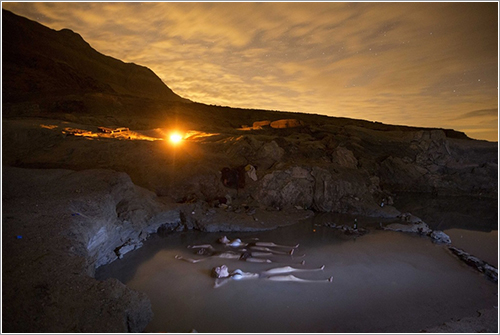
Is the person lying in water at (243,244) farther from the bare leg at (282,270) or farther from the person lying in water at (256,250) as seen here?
the bare leg at (282,270)

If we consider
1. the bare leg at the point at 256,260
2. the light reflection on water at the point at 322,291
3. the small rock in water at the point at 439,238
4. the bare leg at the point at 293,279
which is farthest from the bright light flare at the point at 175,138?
the small rock in water at the point at 439,238

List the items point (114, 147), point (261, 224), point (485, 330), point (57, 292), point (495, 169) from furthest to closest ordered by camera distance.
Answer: point (495, 169) → point (114, 147) → point (261, 224) → point (485, 330) → point (57, 292)

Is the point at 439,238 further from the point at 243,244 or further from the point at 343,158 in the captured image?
the point at 343,158

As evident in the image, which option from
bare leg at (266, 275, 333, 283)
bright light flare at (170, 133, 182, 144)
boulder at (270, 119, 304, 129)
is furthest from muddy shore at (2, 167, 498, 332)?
boulder at (270, 119, 304, 129)

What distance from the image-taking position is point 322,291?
6.18 meters

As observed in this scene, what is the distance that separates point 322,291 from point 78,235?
592cm

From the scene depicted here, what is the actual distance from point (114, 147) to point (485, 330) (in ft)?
45.0

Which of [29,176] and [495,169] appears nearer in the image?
[29,176]

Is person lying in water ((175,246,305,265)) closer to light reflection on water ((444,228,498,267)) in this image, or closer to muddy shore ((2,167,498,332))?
muddy shore ((2,167,498,332))

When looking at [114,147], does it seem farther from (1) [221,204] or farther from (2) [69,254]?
(2) [69,254]

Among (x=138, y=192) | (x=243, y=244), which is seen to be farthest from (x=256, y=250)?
(x=138, y=192)

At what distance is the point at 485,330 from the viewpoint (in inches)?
199

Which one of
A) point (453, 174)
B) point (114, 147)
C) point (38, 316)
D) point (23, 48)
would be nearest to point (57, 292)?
point (38, 316)

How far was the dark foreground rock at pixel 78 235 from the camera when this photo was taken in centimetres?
383
